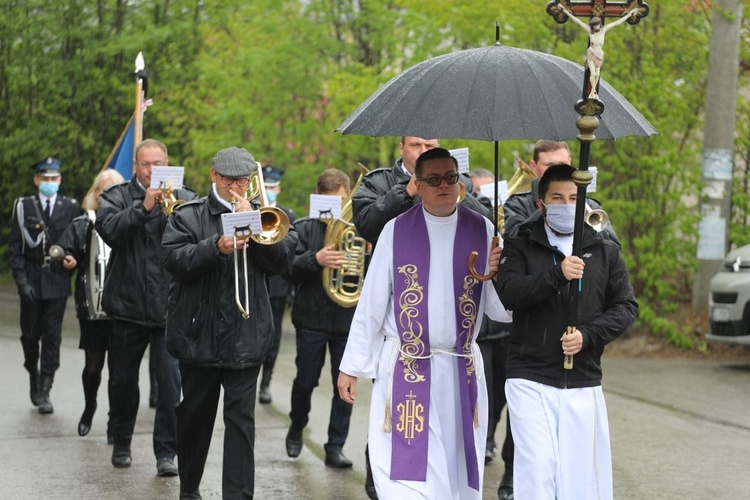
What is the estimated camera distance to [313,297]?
31.1 feet

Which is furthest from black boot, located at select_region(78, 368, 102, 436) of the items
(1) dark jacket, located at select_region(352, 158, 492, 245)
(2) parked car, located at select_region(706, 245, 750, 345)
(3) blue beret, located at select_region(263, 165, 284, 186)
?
(2) parked car, located at select_region(706, 245, 750, 345)

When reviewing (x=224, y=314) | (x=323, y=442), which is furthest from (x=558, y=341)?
(x=323, y=442)

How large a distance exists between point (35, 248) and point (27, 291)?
416mm

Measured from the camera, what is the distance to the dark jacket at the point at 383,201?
7.12 meters

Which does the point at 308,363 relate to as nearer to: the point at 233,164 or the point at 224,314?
the point at 224,314

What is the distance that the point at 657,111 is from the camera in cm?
1509

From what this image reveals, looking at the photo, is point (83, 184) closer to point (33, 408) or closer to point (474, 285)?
point (33, 408)

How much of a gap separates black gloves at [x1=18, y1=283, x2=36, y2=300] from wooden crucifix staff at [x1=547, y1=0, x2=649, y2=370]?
7.03 metres

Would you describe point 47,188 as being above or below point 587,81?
below

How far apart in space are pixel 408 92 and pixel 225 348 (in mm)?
1927

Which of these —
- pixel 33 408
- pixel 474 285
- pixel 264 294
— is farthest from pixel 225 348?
pixel 33 408

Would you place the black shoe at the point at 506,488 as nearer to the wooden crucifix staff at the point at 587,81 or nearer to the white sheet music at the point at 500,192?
the white sheet music at the point at 500,192

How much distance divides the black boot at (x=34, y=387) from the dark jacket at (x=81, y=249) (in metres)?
1.52

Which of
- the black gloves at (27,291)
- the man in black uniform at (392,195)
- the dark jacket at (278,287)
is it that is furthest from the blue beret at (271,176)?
the man in black uniform at (392,195)
